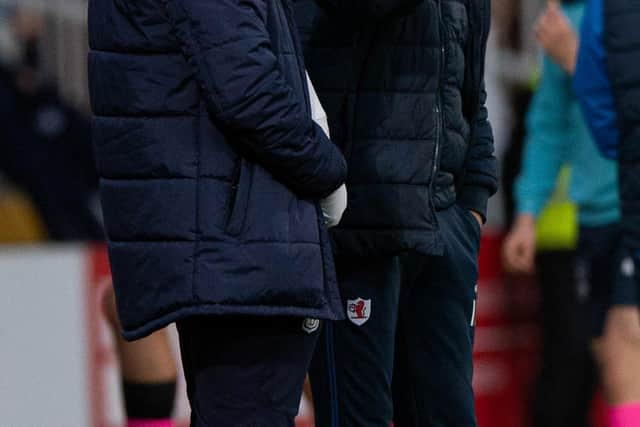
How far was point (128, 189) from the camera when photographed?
109 inches

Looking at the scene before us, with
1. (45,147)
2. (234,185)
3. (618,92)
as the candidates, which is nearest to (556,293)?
(45,147)

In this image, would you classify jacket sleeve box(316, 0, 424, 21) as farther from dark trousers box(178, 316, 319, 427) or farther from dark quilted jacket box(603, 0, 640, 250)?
dark quilted jacket box(603, 0, 640, 250)

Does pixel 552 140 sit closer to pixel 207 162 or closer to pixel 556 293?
pixel 556 293

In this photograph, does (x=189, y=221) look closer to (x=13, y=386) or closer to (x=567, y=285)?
(x=13, y=386)

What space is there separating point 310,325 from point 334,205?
0.75 ft

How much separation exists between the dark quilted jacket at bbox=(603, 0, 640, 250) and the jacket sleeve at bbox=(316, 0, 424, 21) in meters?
0.96

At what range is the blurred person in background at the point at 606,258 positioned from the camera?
3.98 meters

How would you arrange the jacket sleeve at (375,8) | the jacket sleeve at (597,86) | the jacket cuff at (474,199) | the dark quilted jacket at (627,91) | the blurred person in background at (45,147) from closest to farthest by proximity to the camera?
the jacket sleeve at (375,8) < the jacket cuff at (474,199) < the dark quilted jacket at (627,91) < the jacket sleeve at (597,86) < the blurred person in background at (45,147)

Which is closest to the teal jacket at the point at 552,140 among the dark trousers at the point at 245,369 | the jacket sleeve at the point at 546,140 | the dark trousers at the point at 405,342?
the jacket sleeve at the point at 546,140

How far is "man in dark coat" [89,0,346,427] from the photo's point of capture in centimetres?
267

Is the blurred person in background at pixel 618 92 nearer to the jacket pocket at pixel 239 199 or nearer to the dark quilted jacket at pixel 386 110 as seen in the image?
the dark quilted jacket at pixel 386 110

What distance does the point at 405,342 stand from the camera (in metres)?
3.34

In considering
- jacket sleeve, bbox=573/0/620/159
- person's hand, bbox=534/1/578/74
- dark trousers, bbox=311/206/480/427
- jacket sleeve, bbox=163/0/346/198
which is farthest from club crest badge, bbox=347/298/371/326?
person's hand, bbox=534/1/578/74

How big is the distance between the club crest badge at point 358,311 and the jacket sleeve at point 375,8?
0.59m
